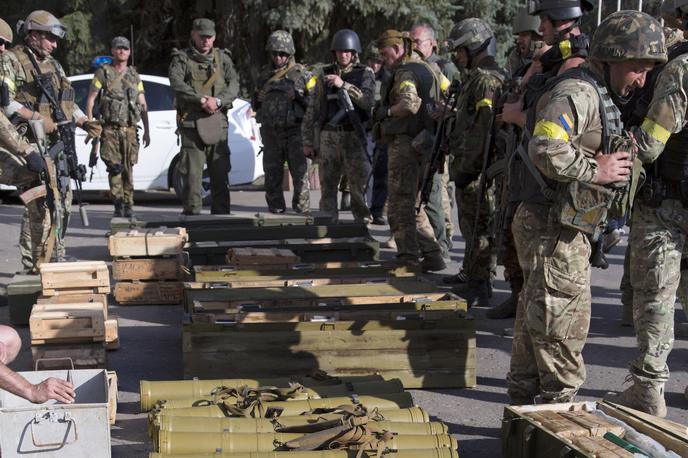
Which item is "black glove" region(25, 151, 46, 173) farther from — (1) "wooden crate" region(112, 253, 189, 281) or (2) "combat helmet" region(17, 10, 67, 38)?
(2) "combat helmet" region(17, 10, 67, 38)

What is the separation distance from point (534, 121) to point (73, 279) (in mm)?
3601

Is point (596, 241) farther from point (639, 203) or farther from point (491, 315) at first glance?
point (491, 315)

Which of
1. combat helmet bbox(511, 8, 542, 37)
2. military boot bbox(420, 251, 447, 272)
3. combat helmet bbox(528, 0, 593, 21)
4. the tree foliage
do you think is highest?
the tree foliage

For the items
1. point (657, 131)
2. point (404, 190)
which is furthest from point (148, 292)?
point (657, 131)

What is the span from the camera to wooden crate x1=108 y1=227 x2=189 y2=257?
8117mm

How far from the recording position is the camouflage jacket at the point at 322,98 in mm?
10703

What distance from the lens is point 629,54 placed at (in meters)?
4.62

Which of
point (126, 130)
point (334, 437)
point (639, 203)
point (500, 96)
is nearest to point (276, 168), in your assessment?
point (126, 130)

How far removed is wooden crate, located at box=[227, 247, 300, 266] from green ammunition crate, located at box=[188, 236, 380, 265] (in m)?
0.35

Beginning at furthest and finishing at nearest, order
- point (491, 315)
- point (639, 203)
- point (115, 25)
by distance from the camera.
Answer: point (115, 25)
point (491, 315)
point (639, 203)

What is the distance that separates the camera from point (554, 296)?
4.71 meters

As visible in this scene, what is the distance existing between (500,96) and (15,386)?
415cm

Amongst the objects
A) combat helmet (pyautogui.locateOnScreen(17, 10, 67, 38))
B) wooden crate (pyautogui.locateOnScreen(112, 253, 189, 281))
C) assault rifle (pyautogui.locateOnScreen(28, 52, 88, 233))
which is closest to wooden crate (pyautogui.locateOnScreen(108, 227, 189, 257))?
wooden crate (pyautogui.locateOnScreen(112, 253, 189, 281))

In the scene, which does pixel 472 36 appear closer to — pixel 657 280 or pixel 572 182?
pixel 657 280
